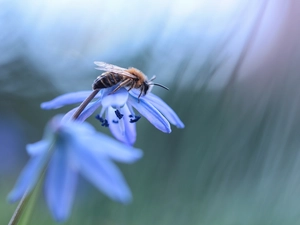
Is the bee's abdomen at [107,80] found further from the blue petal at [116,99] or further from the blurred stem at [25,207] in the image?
the blurred stem at [25,207]

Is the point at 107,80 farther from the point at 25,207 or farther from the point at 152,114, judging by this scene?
the point at 25,207

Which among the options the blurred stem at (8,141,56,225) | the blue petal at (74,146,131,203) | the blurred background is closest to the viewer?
the blue petal at (74,146,131,203)

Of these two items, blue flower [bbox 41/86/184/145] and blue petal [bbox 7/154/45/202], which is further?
blue flower [bbox 41/86/184/145]

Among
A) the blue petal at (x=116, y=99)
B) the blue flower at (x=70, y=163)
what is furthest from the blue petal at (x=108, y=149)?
the blue petal at (x=116, y=99)

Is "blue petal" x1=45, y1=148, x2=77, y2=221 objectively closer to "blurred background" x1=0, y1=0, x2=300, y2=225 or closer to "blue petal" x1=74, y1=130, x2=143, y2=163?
"blue petal" x1=74, y1=130, x2=143, y2=163

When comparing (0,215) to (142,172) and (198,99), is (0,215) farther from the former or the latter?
(198,99)

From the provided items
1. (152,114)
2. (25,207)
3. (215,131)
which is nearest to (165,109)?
(152,114)

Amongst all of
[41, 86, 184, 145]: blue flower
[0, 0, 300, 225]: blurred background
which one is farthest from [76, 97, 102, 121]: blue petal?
[0, 0, 300, 225]: blurred background

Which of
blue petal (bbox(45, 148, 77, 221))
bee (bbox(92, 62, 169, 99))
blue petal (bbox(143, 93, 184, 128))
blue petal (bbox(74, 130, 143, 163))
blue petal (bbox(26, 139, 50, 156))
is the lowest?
blue petal (bbox(45, 148, 77, 221))
